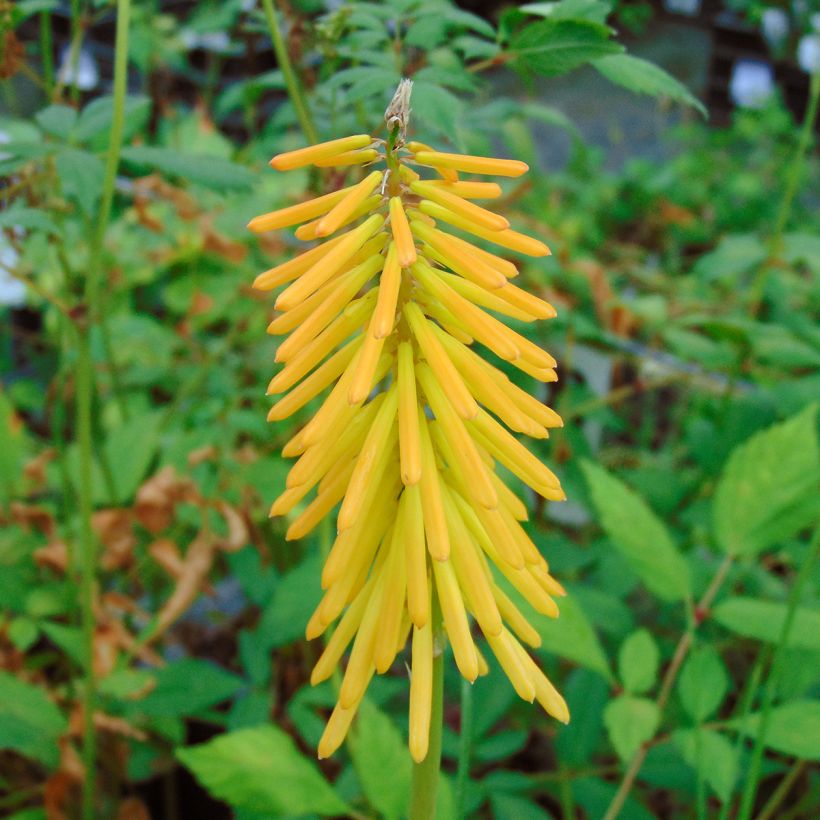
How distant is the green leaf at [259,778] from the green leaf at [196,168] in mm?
734

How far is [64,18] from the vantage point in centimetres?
480

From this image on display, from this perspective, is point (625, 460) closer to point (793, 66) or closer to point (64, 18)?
point (64, 18)

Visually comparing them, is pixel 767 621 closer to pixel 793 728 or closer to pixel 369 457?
pixel 793 728

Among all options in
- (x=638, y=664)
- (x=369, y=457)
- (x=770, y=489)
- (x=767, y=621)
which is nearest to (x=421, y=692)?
(x=369, y=457)

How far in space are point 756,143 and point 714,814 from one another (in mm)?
5055

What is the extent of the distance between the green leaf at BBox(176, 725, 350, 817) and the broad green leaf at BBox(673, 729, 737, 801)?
1.41ft

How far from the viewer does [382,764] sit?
3.36 ft

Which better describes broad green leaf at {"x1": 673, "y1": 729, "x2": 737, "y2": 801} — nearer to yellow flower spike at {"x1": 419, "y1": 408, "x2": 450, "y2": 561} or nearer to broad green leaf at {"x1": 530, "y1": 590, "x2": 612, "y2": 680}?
broad green leaf at {"x1": 530, "y1": 590, "x2": 612, "y2": 680}

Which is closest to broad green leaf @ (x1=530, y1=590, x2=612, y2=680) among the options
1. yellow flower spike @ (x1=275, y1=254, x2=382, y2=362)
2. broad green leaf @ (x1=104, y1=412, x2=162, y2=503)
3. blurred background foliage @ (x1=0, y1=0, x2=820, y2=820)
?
blurred background foliage @ (x1=0, y1=0, x2=820, y2=820)

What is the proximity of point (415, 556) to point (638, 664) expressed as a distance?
586 millimetres

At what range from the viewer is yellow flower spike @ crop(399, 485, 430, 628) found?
648 millimetres

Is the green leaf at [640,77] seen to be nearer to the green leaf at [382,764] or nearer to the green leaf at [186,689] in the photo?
the green leaf at [382,764]

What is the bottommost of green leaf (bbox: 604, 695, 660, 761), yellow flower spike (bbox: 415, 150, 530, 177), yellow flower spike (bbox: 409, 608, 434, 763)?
green leaf (bbox: 604, 695, 660, 761)

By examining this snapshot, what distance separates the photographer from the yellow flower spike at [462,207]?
2.15 feet
